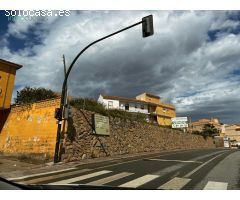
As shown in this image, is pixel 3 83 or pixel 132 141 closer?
pixel 3 83

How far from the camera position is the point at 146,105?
65.8 metres

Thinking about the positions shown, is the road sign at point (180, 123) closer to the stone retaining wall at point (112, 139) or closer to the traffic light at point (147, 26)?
the stone retaining wall at point (112, 139)

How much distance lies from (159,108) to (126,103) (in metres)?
12.1

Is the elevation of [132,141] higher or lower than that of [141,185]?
higher

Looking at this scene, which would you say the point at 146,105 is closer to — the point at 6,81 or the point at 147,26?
the point at 6,81

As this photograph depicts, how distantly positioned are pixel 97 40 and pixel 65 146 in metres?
6.45

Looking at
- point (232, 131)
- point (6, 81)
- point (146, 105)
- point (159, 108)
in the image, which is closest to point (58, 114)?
point (6, 81)

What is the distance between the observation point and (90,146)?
16.4 m

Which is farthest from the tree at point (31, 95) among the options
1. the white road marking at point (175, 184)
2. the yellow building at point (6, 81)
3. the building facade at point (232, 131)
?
the building facade at point (232, 131)

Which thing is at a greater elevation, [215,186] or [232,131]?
[232,131]

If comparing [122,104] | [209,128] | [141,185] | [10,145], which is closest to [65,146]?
[10,145]

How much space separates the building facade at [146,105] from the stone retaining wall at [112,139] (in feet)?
93.2
